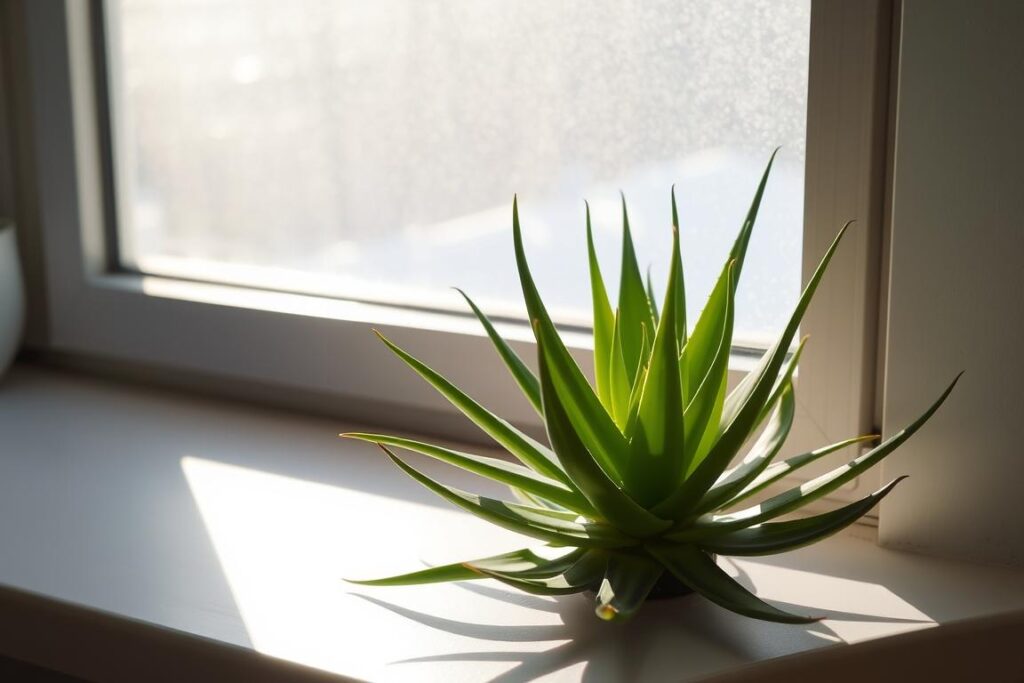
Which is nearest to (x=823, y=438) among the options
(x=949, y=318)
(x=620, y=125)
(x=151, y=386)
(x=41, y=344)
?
(x=949, y=318)

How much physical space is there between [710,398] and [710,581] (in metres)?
0.09

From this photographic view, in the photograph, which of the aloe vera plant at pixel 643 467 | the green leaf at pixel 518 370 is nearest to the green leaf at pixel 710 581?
the aloe vera plant at pixel 643 467

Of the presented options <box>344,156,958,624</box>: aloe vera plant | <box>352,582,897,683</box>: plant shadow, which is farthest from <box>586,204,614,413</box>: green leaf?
<box>352,582,897,683</box>: plant shadow

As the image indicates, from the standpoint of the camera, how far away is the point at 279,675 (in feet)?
1.86

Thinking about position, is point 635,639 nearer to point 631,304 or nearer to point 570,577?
point 570,577

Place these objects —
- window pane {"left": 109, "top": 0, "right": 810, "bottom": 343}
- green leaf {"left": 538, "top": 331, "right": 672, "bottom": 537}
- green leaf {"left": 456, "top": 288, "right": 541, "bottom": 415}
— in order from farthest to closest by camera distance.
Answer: window pane {"left": 109, "top": 0, "right": 810, "bottom": 343} → green leaf {"left": 456, "top": 288, "right": 541, "bottom": 415} → green leaf {"left": 538, "top": 331, "right": 672, "bottom": 537}

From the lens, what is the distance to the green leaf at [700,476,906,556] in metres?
0.54

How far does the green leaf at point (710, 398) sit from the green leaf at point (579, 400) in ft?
0.11

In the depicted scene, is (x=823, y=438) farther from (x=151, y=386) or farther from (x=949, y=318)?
(x=151, y=386)

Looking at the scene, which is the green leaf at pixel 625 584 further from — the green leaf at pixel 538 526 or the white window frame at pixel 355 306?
the white window frame at pixel 355 306

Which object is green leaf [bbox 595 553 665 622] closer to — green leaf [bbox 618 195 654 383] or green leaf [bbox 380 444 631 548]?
green leaf [bbox 380 444 631 548]

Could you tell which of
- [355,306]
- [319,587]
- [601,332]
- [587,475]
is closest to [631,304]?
[601,332]

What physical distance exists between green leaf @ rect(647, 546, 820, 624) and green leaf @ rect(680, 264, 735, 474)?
0.04 meters

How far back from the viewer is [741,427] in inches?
21.2
